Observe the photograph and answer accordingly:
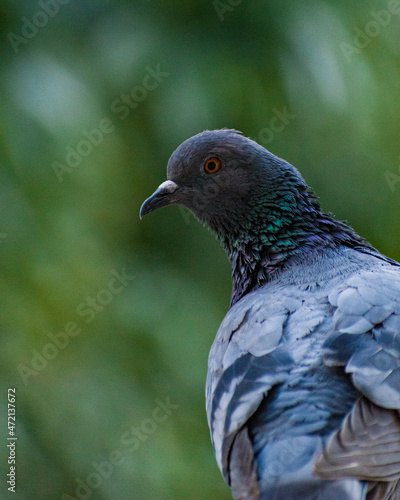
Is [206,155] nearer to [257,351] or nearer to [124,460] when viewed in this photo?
[257,351]

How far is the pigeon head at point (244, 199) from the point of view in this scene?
167 inches

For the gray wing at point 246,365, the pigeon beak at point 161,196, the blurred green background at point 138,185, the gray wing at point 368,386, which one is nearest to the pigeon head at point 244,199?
the pigeon beak at point 161,196

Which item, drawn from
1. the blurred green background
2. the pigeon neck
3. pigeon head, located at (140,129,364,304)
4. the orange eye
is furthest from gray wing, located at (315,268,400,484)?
the blurred green background

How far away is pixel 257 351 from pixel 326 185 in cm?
404

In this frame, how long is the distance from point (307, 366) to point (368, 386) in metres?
0.29

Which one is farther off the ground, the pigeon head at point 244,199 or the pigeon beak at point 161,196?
the pigeon beak at point 161,196

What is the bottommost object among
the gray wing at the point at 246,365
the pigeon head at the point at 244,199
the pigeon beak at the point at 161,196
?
the gray wing at the point at 246,365

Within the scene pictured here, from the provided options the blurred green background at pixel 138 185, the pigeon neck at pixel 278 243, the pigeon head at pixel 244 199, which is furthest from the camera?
the blurred green background at pixel 138 185

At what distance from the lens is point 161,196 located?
4.46 meters

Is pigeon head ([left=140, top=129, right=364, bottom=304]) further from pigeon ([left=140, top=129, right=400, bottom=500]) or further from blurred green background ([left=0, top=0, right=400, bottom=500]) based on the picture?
blurred green background ([left=0, top=0, right=400, bottom=500])

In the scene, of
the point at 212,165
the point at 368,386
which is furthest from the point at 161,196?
the point at 368,386

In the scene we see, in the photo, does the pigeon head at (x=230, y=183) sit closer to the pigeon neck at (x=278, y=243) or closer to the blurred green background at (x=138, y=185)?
the pigeon neck at (x=278, y=243)

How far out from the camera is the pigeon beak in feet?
14.6

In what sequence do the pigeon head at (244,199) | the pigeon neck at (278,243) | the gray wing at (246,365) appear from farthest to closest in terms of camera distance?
1. the pigeon head at (244,199)
2. the pigeon neck at (278,243)
3. the gray wing at (246,365)
